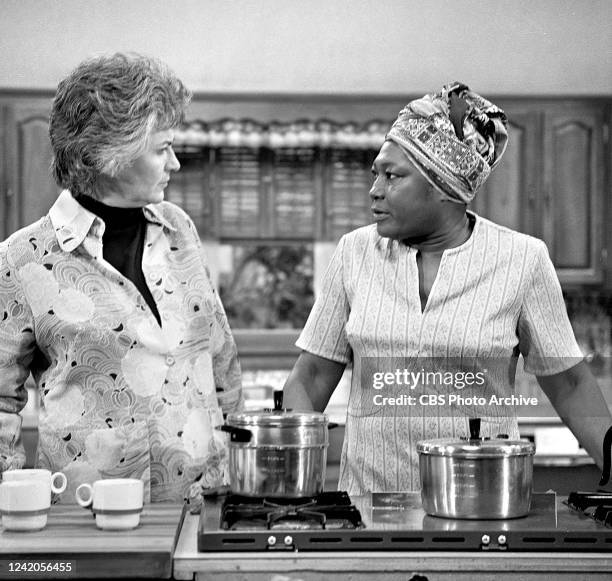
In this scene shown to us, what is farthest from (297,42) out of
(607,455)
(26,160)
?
(607,455)

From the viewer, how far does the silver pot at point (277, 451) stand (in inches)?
68.2

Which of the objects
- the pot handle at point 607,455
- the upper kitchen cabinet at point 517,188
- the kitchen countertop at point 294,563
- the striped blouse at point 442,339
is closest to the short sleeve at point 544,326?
the striped blouse at point 442,339

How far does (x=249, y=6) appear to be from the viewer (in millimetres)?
6039

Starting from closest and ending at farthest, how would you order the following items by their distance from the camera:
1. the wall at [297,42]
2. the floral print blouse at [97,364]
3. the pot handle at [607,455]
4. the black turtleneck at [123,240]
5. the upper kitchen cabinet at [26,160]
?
the pot handle at [607,455] → the floral print blouse at [97,364] → the black turtleneck at [123,240] → the upper kitchen cabinet at [26,160] → the wall at [297,42]

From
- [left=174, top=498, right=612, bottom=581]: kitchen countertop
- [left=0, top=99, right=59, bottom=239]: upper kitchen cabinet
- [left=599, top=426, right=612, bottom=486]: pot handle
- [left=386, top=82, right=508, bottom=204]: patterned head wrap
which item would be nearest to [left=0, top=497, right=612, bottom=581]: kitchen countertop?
[left=174, top=498, right=612, bottom=581]: kitchen countertop

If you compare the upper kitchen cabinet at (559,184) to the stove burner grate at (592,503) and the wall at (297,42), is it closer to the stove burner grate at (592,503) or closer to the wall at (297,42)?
the wall at (297,42)

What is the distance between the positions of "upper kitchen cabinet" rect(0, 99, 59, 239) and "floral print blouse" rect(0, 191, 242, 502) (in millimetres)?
3539

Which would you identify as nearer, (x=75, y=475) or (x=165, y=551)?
(x=165, y=551)

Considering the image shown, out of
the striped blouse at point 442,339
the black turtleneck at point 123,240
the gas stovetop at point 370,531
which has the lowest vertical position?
the gas stovetop at point 370,531

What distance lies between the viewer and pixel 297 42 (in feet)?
19.8

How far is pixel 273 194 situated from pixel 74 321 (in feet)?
12.4

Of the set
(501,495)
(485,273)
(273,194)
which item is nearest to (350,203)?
(273,194)

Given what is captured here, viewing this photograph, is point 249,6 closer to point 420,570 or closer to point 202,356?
point 202,356

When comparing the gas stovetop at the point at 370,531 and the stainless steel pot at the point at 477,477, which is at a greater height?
the stainless steel pot at the point at 477,477
